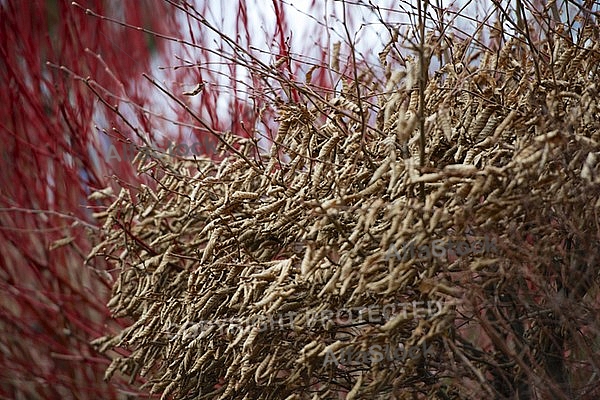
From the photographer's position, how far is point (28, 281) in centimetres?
370

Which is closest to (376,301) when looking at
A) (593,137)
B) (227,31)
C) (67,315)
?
(593,137)

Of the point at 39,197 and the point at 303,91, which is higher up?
the point at 39,197

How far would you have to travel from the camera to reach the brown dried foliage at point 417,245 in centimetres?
141

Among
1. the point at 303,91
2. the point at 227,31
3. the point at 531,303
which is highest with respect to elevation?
the point at 227,31

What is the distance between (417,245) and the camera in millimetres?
1374

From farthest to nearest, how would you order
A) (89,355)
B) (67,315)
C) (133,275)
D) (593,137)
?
1. (89,355)
2. (67,315)
3. (133,275)
4. (593,137)

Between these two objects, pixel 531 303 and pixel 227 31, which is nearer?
pixel 531 303

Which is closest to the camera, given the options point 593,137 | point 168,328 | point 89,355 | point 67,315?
point 593,137

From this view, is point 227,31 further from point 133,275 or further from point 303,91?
point 303,91

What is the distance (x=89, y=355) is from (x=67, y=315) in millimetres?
312

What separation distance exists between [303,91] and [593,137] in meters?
0.64

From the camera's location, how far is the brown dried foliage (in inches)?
55.6

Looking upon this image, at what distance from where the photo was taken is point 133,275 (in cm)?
241

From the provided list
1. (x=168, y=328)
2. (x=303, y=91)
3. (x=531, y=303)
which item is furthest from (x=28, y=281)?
(x=531, y=303)
